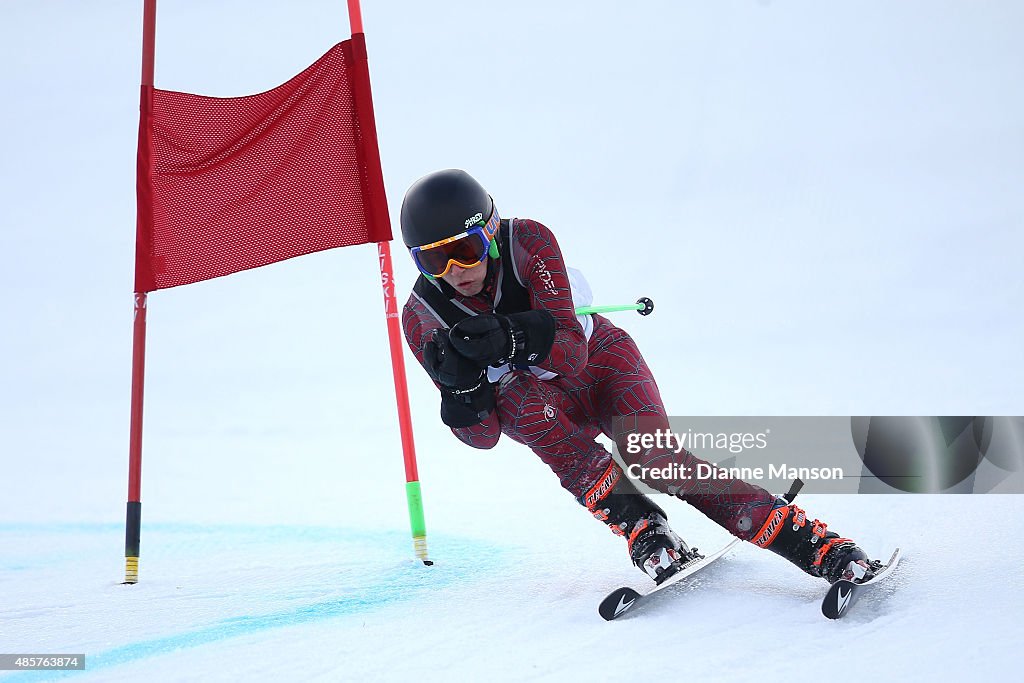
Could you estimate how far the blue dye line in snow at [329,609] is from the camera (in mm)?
2541

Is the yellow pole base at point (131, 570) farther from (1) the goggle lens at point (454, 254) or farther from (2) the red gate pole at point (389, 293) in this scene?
(1) the goggle lens at point (454, 254)

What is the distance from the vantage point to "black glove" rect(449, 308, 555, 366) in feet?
8.25

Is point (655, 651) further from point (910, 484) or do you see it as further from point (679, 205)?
point (679, 205)

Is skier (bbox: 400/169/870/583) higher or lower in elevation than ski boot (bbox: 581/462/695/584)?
higher

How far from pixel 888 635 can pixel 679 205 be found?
824 cm

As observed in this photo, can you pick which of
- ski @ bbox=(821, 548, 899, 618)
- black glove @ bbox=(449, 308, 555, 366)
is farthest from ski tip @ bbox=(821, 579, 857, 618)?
black glove @ bbox=(449, 308, 555, 366)

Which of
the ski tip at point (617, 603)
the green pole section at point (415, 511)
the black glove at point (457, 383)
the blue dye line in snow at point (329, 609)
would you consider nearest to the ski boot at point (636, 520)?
the ski tip at point (617, 603)

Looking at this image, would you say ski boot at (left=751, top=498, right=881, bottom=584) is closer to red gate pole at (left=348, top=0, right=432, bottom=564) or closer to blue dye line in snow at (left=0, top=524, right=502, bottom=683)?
blue dye line in snow at (left=0, top=524, right=502, bottom=683)

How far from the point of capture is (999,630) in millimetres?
2215

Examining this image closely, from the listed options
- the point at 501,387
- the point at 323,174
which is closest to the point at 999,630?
the point at 501,387

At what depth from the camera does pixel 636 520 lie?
2.90m

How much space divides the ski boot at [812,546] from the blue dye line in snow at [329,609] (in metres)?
1.16

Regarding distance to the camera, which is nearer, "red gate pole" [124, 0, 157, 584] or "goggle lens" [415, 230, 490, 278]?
"goggle lens" [415, 230, 490, 278]

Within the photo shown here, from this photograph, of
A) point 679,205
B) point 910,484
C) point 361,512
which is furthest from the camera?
point 679,205
